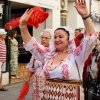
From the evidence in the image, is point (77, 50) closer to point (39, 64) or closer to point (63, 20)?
point (39, 64)

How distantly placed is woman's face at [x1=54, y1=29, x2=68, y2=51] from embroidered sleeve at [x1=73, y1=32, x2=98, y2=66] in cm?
15

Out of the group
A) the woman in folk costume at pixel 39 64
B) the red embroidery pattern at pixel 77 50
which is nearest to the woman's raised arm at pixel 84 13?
the red embroidery pattern at pixel 77 50

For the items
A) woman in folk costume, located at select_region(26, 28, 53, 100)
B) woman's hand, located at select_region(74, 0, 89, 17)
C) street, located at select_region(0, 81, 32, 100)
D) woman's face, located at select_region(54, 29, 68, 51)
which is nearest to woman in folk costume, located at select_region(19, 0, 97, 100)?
woman's face, located at select_region(54, 29, 68, 51)

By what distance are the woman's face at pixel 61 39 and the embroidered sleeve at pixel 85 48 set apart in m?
0.15

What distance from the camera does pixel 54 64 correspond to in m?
2.94

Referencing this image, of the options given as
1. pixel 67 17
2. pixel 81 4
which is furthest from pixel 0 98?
pixel 67 17

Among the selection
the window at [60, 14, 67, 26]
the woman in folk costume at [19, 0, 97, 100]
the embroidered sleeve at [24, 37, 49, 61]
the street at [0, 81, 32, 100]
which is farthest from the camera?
the window at [60, 14, 67, 26]

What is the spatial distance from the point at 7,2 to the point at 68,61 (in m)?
5.53

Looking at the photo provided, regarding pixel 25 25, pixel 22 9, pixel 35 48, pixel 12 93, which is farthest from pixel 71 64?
pixel 22 9

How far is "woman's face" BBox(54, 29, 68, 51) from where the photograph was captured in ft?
9.55

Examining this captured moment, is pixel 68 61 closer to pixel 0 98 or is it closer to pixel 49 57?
pixel 49 57

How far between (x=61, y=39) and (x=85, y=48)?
313 mm

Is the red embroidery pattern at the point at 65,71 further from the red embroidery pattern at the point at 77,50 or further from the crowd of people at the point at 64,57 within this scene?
the red embroidery pattern at the point at 77,50

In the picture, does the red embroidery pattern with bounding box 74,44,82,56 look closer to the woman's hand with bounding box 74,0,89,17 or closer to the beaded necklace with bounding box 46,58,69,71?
the beaded necklace with bounding box 46,58,69,71
